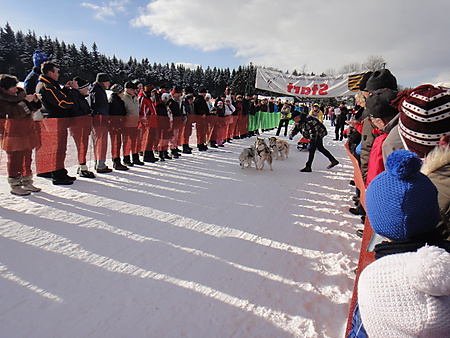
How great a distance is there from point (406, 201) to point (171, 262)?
2314 mm

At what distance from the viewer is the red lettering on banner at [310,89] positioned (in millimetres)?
17266

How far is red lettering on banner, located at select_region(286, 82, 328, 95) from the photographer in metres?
17.3

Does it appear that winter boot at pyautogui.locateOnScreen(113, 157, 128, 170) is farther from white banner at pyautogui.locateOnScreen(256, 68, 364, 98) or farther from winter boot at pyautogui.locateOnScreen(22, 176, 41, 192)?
white banner at pyautogui.locateOnScreen(256, 68, 364, 98)

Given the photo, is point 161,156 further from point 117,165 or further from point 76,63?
point 76,63

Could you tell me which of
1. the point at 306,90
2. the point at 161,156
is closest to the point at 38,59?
the point at 161,156

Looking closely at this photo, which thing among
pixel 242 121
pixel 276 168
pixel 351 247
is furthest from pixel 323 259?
pixel 242 121

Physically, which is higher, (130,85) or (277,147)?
(130,85)

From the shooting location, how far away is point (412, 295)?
2.55ft

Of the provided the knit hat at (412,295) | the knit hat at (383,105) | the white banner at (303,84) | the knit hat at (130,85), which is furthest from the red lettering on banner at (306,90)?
the knit hat at (412,295)

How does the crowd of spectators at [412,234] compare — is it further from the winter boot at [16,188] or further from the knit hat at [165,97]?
the knit hat at [165,97]

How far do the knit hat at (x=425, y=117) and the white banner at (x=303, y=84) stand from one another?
16780 millimetres

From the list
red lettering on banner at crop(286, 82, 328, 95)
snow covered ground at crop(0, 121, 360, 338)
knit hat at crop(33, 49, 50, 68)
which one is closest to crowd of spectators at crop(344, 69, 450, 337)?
snow covered ground at crop(0, 121, 360, 338)

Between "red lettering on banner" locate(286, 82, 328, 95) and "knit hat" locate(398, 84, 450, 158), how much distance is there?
1695cm

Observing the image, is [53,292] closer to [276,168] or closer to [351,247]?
[351,247]
